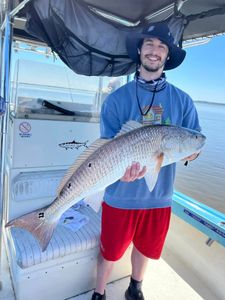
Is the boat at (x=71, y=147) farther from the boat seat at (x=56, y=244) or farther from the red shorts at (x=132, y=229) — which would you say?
the red shorts at (x=132, y=229)

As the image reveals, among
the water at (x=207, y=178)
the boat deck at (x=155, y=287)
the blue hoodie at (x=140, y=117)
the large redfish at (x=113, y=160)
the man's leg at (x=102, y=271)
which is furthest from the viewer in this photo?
the water at (x=207, y=178)

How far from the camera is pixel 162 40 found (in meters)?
1.82

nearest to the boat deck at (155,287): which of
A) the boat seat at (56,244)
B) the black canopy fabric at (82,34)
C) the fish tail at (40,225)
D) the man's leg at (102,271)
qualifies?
the man's leg at (102,271)

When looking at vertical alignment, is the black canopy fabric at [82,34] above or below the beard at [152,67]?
above

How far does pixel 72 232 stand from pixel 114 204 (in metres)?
0.58

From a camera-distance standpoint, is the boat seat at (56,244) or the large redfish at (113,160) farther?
the boat seat at (56,244)

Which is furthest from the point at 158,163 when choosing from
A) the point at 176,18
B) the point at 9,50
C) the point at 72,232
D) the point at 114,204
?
the point at 176,18

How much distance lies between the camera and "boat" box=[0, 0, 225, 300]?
6.65ft

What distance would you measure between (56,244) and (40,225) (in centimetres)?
51

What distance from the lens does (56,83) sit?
9.19 feet

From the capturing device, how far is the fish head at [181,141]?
61.1 inches

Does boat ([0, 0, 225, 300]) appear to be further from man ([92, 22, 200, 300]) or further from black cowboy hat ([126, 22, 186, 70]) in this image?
black cowboy hat ([126, 22, 186, 70])

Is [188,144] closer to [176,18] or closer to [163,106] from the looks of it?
[163,106]

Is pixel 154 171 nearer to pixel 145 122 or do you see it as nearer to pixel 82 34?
pixel 145 122
